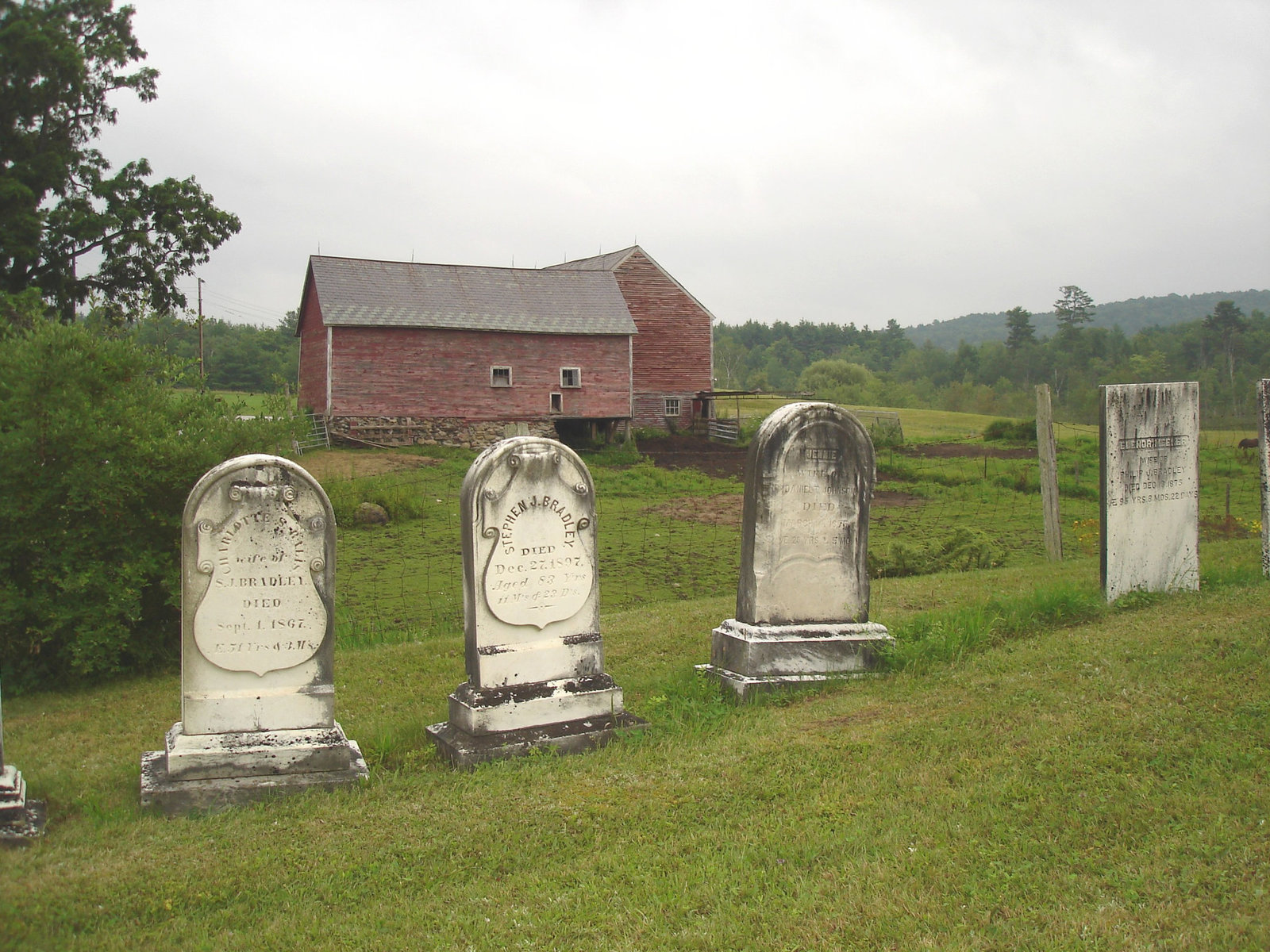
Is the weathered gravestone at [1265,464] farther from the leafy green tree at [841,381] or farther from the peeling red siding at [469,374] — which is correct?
the leafy green tree at [841,381]

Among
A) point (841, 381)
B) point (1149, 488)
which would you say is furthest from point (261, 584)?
point (841, 381)

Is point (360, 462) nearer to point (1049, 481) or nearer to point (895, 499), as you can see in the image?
point (895, 499)

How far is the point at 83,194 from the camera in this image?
25.8 meters

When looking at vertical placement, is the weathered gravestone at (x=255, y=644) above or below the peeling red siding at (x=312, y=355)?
below

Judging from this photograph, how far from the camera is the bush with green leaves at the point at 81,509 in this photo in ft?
26.6

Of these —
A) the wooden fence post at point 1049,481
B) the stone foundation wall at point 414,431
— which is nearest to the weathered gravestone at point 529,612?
the wooden fence post at point 1049,481

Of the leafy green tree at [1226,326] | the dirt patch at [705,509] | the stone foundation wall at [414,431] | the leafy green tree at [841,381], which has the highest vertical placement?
the leafy green tree at [1226,326]

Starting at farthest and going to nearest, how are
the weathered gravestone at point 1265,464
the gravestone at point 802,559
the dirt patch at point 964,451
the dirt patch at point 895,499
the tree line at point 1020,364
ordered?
the tree line at point 1020,364 < the dirt patch at point 964,451 < the dirt patch at point 895,499 < the weathered gravestone at point 1265,464 < the gravestone at point 802,559

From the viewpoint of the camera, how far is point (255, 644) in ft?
18.1

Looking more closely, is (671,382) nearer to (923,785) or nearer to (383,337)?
(383,337)

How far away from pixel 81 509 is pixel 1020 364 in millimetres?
93724

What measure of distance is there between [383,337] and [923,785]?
28.7 meters

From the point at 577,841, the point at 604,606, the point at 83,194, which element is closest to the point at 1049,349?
the point at 83,194

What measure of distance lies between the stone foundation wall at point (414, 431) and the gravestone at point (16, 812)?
25205 mm
